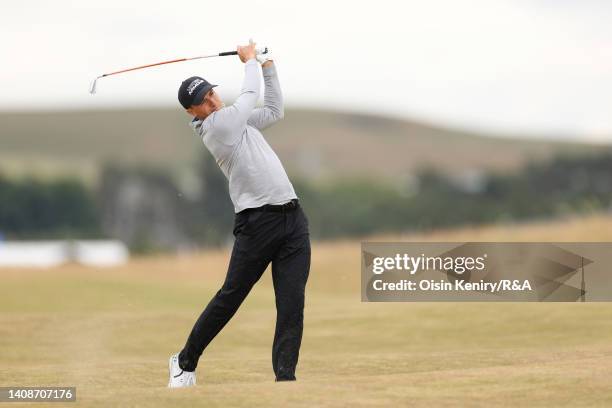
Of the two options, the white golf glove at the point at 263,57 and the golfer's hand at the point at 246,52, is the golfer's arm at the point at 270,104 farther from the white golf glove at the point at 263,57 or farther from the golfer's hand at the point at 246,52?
the golfer's hand at the point at 246,52

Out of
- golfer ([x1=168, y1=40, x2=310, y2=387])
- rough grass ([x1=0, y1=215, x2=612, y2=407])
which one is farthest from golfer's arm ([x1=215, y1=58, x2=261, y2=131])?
rough grass ([x1=0, y1=215, x2=612, y2=407])

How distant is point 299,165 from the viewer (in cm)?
16175

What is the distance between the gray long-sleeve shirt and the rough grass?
1.45m

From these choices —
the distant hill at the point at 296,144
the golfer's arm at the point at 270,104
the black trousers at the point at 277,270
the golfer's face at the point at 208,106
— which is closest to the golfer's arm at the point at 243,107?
the golfer's face at the point at 208,106

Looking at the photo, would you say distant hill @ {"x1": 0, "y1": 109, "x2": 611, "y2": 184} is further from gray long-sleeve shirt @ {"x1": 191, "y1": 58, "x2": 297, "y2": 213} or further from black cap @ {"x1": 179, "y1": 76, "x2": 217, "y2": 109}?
gray long-sleeve shirt @ {"x1": 191, "y1": 58, "x2": 297, "y2": 213}

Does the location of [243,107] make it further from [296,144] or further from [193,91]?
[296,144]

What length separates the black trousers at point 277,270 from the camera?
9266 mm

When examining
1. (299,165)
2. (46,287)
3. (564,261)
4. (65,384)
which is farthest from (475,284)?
(299,165)

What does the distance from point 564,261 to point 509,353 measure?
138 inches

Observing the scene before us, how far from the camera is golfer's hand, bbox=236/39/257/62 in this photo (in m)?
9.34

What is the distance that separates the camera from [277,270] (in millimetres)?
9430

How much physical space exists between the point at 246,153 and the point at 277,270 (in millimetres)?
953

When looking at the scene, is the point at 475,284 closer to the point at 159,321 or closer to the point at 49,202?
the point at 159,321

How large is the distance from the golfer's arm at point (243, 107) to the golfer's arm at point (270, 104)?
0.28 meters
